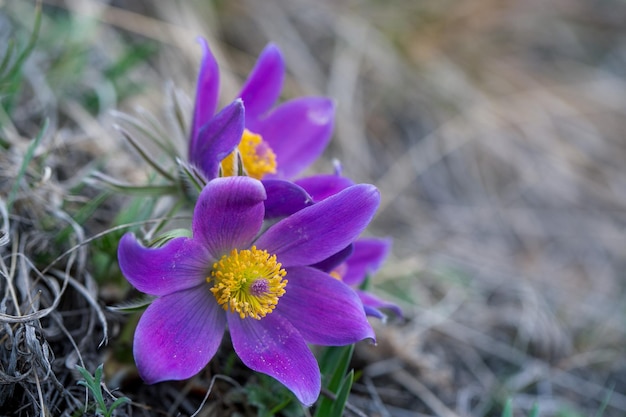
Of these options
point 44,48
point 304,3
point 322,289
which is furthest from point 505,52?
point 322,289

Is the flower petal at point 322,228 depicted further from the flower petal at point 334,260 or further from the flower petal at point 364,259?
the flower petal at point 364,259

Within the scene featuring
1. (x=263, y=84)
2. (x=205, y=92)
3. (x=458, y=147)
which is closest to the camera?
Answer: (x=205, y=92)

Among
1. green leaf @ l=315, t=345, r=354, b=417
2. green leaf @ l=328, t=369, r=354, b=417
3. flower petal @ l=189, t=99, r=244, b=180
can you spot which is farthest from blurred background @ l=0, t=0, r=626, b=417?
flower petal @ l=189, t=99, r=244, b=180

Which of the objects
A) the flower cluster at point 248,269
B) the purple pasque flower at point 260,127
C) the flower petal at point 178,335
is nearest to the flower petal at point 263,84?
the purple pasque flower at point 260,127

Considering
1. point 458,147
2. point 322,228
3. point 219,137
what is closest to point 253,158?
point 219,137

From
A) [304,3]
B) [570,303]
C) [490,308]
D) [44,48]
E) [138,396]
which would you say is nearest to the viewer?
[138,396]

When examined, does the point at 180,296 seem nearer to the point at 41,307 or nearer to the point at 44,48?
the point at 41,307

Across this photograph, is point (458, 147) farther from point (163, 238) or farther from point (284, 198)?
point (163, 238)
